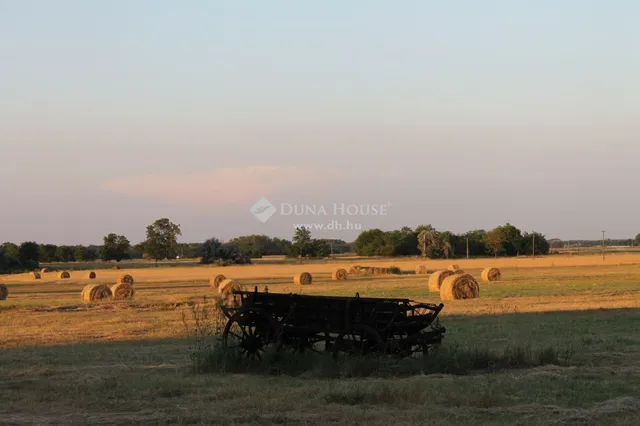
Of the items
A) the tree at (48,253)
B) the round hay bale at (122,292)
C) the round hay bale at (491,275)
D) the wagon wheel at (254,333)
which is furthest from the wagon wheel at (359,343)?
the tree at (48,253)

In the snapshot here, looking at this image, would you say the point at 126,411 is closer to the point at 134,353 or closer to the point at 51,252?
the point at 134,353

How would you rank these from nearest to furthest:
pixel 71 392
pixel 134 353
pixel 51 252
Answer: pixel 71 392 < pixel 134 353 < pixel 51 252

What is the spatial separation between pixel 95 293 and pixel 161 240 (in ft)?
365

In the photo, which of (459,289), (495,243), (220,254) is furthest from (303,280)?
(495,243)

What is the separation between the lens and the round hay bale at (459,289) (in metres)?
34.0

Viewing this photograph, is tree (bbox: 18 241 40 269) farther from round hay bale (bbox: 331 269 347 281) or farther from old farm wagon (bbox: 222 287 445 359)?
old farm wagon (bbox: 222 287 445 359)

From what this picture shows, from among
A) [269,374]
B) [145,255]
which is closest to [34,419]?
[269,374]

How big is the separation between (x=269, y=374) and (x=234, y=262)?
10019 centimetres

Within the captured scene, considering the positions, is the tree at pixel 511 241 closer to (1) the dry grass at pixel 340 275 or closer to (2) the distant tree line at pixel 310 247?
(2) the distant tree line at pixel 310 247

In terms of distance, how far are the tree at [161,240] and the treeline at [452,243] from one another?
1442 inches

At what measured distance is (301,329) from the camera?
44.5 ft

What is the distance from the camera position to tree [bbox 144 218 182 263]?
5778 inches

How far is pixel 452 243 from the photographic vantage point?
442 feet

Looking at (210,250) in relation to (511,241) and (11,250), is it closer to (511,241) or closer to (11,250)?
(11,250)
